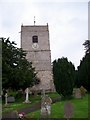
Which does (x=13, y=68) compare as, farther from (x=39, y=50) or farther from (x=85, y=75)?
(x=39, y=50)

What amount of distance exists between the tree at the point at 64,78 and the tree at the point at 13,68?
12.6ft

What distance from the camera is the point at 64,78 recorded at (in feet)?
105

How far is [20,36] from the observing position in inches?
2298

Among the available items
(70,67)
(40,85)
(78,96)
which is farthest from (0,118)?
(40,85)

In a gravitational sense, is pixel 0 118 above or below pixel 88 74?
below

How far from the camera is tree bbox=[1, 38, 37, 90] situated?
3240cm

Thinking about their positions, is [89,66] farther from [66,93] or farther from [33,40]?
[33,40]

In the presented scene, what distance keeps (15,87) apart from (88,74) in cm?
1000

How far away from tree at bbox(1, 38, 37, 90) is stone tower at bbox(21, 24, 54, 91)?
1564cm

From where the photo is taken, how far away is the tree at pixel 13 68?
106ft

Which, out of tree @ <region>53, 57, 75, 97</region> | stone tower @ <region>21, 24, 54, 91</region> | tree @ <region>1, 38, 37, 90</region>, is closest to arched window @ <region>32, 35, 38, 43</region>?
stone tower @ <region>21, 24, 54, 91</region>

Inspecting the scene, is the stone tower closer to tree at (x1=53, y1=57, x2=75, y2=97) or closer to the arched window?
the arched window

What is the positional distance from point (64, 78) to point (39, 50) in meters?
25.6

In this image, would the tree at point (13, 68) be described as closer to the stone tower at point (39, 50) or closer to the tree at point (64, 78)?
the tree at point (64, 78)
